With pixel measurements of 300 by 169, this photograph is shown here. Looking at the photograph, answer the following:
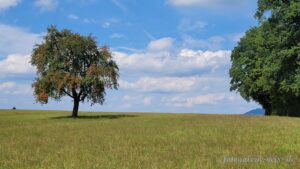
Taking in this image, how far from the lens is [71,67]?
2862 inches

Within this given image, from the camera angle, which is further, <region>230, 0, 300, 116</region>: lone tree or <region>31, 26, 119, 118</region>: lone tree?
<region>31, 26, 119, 118</region>: lone tree

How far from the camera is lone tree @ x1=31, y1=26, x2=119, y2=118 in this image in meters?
70.8

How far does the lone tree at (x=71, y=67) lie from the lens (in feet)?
232

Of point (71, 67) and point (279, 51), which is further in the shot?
point (71, 67)

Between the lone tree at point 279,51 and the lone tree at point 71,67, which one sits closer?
the lone tree at point 279,51

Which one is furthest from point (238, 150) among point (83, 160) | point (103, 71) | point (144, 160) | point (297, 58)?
point (103, 71)

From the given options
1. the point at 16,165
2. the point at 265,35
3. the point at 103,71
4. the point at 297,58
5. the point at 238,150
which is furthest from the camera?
the point at 103,71

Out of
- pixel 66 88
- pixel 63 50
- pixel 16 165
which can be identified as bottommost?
pixel 16 165

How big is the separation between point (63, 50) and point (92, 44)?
14.5 feet

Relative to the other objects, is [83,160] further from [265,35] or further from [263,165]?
[265,35]

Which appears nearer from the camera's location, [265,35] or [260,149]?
[260,149]

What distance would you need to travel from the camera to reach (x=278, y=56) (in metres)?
58.4

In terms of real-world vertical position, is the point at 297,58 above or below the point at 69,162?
above

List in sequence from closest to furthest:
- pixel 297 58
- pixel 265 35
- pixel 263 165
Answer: pixel 263 165 → pixel 297 58 → pixel 265 35
